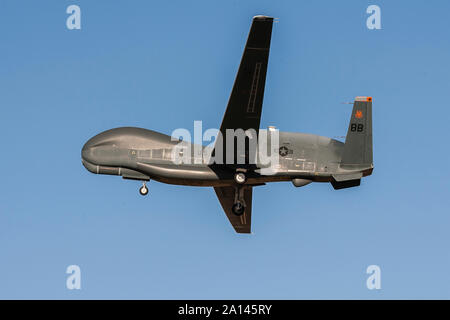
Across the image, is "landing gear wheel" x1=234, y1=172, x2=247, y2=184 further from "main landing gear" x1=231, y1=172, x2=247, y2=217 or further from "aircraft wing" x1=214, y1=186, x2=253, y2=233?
"aircraft wing" x1=214, y1=186, x2=253, y2=233

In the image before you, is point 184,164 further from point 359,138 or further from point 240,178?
point 359,138

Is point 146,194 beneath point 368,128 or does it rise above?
beneath

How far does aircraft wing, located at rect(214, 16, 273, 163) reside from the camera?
3903 cm

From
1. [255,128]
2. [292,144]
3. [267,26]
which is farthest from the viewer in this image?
[292,144]

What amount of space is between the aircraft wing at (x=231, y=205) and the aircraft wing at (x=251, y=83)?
750 centimetres

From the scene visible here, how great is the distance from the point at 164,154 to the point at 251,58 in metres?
9.21

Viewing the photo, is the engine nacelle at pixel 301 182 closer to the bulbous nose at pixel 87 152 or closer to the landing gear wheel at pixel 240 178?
the landing gear wheel at pixel 240 178

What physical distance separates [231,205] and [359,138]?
9.89 meters

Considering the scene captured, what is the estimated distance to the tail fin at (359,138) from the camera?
4591cm

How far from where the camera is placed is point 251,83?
40.7 m

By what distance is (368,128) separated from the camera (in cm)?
4622

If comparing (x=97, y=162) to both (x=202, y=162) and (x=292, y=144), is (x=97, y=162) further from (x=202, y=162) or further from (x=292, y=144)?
(x=292, y=144)

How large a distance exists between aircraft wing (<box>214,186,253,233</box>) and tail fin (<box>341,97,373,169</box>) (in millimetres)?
6688

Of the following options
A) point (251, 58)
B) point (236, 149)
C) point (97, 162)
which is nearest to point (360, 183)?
point (236, 149)
